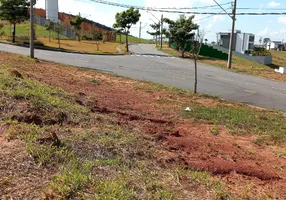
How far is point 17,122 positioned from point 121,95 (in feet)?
20.2

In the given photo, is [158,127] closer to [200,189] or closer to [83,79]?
[200,189]

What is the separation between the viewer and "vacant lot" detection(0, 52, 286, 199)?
330 cm

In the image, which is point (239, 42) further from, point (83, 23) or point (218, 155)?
point (218, 155)

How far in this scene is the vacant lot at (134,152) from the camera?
10.8 feet

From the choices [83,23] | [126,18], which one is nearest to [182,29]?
[126,18]

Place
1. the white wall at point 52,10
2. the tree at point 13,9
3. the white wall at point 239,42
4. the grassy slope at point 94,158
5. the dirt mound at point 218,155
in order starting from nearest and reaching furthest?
the grassy slope at point 94,158 < the dirt mound at point 218,155 < the tree at point 13,9 < the white wall at point 52,10 < the white wall at point 239,42

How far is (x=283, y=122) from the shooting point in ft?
29.2

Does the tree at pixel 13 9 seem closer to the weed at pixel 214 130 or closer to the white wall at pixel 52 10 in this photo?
the white wall at pixel 52 10

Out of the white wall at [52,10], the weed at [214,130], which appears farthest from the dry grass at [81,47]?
the weed at [214,130]

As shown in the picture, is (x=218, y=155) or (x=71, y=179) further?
A: (x=218, y=155)

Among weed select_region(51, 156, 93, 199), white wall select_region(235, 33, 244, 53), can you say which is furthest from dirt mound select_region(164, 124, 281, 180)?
white wall select_region(235, 33, 244, 53)

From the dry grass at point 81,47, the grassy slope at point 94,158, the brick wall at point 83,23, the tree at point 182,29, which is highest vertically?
the brick wall at point 83,23

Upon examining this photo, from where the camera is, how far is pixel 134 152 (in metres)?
4.78

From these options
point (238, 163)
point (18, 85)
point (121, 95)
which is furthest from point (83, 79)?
point (238, 163)
